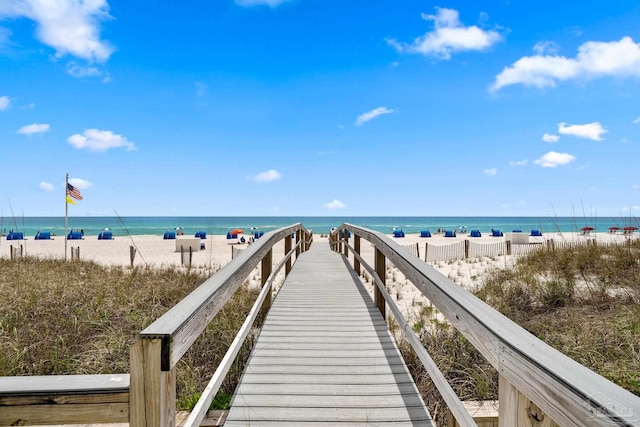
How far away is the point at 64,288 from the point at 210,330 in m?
2.90

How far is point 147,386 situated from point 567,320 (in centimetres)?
487

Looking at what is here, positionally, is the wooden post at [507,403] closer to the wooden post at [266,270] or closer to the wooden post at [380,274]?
the wooden post at [380,274]

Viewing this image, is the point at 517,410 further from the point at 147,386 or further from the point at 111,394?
the point at 111,394

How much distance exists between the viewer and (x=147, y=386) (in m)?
1.31

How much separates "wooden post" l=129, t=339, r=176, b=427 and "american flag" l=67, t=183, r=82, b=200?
17.7 m

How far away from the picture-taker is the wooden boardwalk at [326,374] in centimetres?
248

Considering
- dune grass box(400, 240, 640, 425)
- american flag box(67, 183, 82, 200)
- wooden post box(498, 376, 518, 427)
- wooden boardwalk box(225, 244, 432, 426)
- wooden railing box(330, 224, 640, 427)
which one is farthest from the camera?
american flag box(67, 183, 82, 200)

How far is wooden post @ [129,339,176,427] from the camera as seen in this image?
1.30 meters

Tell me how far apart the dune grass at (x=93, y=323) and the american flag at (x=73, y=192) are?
10.2 meters

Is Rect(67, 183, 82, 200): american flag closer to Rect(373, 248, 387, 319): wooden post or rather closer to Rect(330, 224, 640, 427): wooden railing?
Rect(373, 248, 387, 319): wooden post

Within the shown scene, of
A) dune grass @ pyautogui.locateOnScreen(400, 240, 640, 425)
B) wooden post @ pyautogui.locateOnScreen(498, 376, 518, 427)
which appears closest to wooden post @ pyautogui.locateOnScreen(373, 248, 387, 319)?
dune grass @ pyautogui.locateOnScreen(400, 240, 640, 425)

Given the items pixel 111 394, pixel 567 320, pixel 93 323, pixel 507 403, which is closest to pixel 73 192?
pixel 93 323

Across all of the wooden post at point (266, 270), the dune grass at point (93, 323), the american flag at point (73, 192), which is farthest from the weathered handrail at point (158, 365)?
the american flag at point (73, 192)

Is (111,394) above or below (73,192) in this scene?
below
